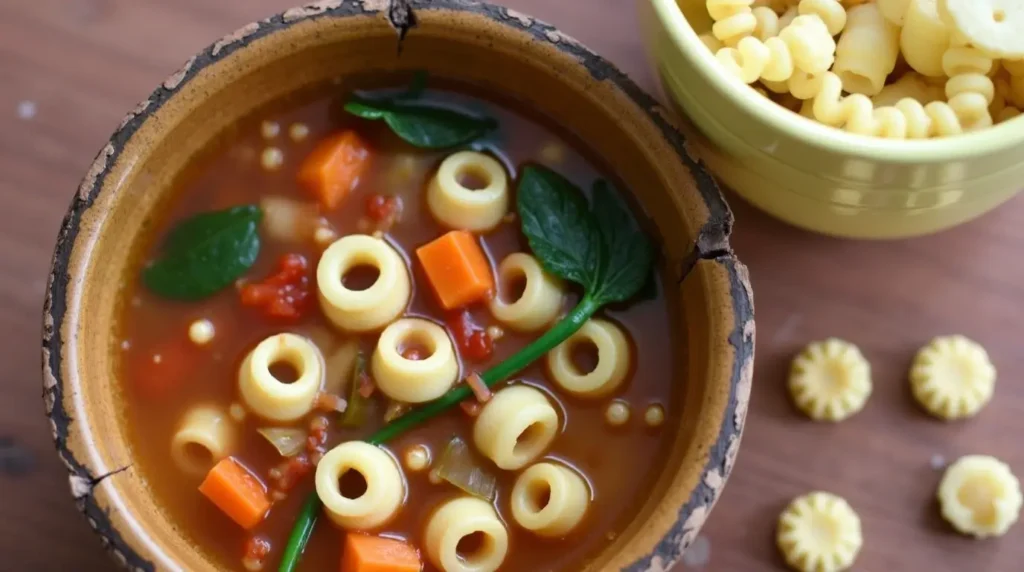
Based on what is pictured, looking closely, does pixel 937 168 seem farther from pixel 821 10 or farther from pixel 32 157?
pixel 32 157

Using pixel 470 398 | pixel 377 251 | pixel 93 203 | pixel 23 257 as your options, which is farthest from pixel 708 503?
pixel 23 257

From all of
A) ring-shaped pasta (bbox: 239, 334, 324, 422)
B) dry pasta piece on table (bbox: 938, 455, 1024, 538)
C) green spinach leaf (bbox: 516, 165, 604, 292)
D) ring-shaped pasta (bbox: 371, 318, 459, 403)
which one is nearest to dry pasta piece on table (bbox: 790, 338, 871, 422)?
dry pasta piece on table (bbox: 938, 455, 1024, 538)

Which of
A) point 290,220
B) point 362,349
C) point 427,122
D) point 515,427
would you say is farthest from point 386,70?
point 515,427

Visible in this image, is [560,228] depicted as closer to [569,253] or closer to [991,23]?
[569,253]

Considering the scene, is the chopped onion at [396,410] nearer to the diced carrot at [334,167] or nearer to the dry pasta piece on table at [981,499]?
the diced carrot at [334,167]

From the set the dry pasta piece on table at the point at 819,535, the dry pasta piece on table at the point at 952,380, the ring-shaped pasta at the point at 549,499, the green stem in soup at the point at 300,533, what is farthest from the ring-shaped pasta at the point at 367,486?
the dry pasta piece on table at the point at 952,380
